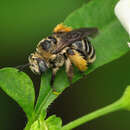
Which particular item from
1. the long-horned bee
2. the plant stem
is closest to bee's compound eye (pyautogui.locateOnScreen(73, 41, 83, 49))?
the long-horned bee

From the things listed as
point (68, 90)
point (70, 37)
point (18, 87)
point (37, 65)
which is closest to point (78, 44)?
point (70, 37)

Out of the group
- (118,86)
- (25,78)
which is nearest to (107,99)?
(118,86)

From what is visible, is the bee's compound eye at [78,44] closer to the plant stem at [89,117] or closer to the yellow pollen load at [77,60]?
the yellow pollen load at [77,60]

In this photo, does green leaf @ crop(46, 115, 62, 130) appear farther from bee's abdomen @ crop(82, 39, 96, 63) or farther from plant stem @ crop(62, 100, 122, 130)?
bee's abdomen @ crop(82, 39, 96, 63)

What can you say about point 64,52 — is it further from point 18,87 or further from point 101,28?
point 18,87

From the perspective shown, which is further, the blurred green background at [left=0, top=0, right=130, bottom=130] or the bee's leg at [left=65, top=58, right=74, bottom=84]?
the blurred green background at [left=0, top=0, right=130, bottom=130]

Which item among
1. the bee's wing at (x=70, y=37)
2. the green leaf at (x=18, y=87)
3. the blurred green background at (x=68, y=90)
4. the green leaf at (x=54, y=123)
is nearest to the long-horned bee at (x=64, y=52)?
the bee's wing at (x=70, y=37)

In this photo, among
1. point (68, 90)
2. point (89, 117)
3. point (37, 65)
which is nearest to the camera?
point (89, 117)
